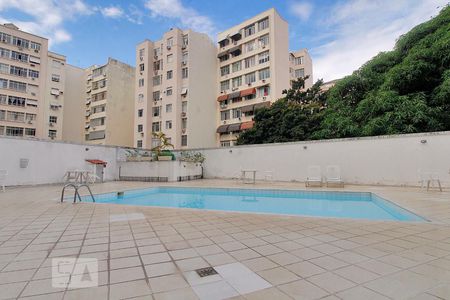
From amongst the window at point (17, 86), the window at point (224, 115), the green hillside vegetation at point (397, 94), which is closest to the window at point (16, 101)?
the window at point (17, 86)

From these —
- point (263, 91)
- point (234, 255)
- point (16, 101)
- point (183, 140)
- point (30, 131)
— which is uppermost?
point (263, 91)

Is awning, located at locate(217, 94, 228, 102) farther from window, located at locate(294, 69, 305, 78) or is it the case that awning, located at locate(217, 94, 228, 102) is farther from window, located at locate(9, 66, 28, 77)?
window, located at locate(9, 66, 28, 77)

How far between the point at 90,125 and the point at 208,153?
30.0 meters

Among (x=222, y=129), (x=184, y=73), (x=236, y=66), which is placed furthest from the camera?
(x=236, y=66)

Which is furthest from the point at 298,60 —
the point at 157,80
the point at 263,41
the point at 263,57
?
the point at 157,80

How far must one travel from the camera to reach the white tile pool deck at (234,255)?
2.17 m

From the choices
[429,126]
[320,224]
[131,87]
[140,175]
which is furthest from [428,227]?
[131,87]

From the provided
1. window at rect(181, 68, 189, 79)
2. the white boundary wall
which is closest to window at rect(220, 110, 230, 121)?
window at rect(181, 68, 189, 79)

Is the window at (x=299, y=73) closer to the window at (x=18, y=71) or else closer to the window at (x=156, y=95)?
the window at (x=156, y=95)

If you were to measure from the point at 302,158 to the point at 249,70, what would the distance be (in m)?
19.9

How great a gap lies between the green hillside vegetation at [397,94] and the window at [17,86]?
35747 mm

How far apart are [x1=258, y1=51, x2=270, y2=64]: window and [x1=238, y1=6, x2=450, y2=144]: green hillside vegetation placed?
482 inches

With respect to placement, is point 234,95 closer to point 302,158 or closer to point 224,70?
point 224,70

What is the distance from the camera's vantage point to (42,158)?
13148 mm
